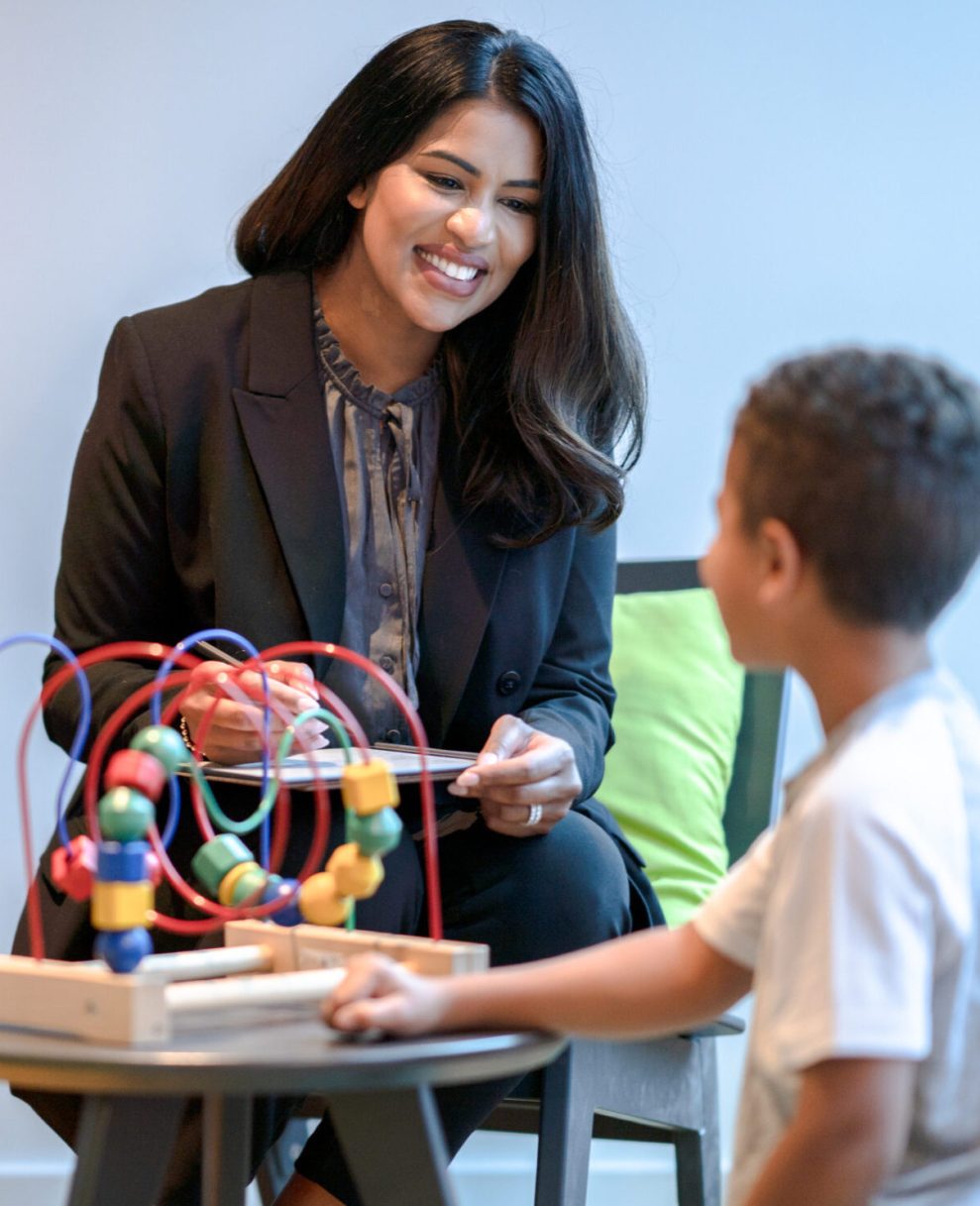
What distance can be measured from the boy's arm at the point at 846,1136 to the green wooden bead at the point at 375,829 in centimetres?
28

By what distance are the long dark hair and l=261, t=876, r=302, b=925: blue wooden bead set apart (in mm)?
626

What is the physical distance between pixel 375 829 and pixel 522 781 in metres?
0.47

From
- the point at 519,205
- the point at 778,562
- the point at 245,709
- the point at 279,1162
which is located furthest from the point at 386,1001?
the point at 279,1162

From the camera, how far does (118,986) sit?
0.86 m

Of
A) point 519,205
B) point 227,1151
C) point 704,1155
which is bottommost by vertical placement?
point 704,1155

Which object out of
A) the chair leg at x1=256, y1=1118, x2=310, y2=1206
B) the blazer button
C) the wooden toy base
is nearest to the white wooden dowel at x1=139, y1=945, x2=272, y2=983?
the wooden toy base

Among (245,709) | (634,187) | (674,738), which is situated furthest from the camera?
(634,187)

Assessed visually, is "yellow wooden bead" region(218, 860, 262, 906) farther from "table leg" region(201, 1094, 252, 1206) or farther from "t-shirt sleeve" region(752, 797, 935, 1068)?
"t-shirt sleeve" region(752, 797, 935, 1068)

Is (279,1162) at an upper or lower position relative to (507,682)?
lower

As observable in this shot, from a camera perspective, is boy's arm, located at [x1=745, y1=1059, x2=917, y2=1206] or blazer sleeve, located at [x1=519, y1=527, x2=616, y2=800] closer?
boy's arm, located at [x1=745, y1=1059, x2=917, y2=1206]

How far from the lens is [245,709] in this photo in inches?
49.6

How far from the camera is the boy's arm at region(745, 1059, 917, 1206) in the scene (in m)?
0.79

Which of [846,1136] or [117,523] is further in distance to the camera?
[117,523]

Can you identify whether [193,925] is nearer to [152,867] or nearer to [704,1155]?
[152,867]
